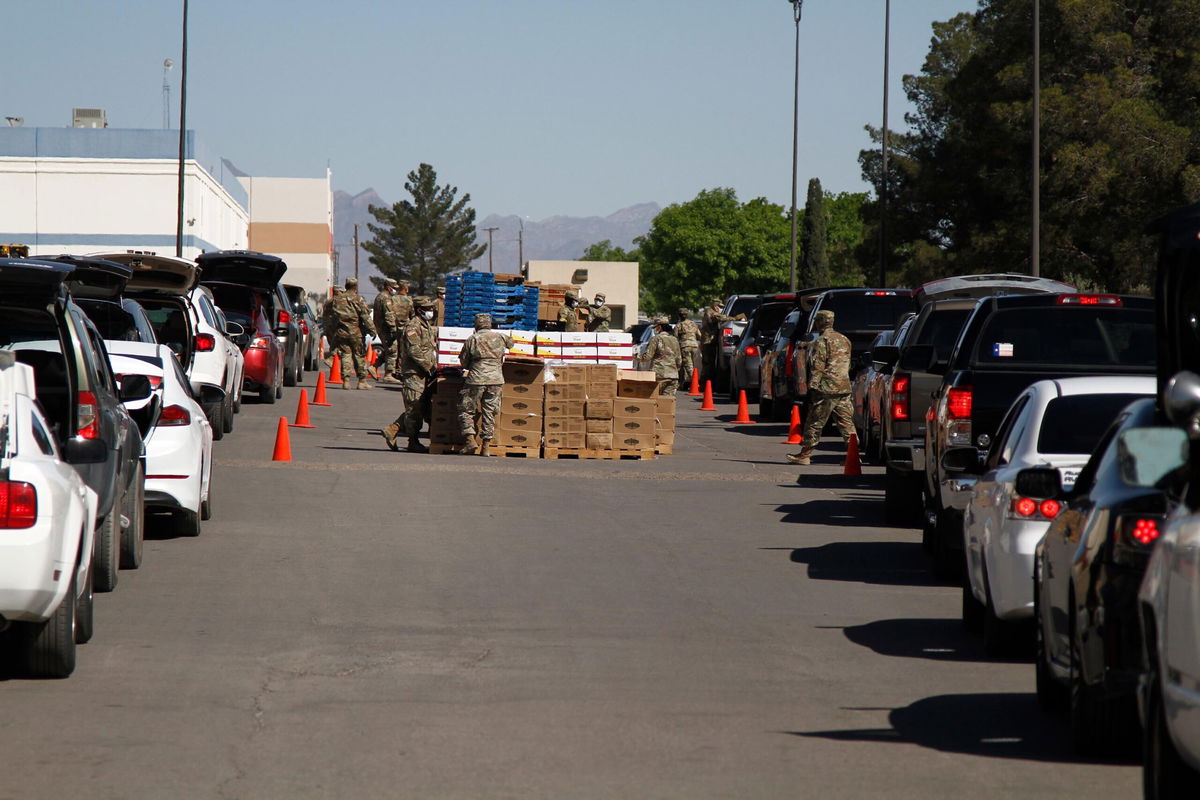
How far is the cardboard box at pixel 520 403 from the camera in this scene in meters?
21.3

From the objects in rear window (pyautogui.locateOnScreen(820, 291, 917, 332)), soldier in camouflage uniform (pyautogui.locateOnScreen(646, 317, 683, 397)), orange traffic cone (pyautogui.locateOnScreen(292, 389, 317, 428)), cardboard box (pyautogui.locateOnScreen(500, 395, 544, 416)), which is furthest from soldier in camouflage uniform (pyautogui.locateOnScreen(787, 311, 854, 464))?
orange traffic cone (pyautogui.locateOnScreen(292, 389, 317, 428))

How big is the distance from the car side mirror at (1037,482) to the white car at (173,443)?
7005 mm

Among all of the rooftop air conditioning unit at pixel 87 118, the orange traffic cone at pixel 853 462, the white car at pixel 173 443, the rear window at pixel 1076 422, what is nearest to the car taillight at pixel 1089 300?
the rear window at pixel 1076 422

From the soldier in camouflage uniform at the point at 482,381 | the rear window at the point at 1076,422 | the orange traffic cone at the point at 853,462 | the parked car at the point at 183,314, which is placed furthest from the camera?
the soldier in camouflage uniform at the point at 482,381

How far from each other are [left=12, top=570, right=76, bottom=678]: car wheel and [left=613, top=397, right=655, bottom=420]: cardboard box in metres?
13.8

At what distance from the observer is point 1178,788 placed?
4.62 metres

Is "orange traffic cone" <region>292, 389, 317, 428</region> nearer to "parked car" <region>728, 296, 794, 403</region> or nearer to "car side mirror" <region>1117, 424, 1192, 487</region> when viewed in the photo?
"parked car" <region>728, 296, 794, 403</region>

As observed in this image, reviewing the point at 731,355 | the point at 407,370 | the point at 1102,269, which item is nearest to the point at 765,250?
the point at 1102,269

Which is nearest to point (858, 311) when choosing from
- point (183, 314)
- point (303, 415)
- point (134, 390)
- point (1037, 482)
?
point (303, 415)

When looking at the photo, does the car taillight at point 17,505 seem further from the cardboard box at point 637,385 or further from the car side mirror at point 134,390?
the cardboard box at point 637,385

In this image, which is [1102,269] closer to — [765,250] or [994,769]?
[994,769]

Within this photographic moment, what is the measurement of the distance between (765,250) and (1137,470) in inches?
4888

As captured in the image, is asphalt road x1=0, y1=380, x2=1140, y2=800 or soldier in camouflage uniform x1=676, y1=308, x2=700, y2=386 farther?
soldier in camouflage uniform x1=676, y1=308, x2=700, y2=386

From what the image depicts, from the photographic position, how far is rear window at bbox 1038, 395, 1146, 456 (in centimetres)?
924
